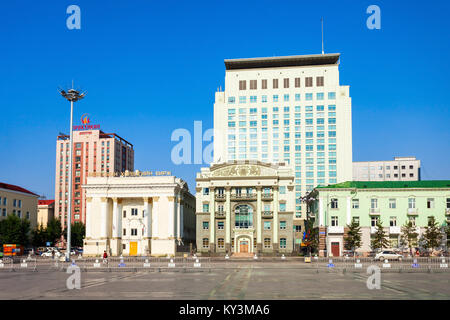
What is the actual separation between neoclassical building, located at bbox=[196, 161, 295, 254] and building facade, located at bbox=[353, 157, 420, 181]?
328 feet

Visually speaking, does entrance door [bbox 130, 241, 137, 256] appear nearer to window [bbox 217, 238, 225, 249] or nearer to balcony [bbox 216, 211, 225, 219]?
window [bbox 217, 238, 225, 249]

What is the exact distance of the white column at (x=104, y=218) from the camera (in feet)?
329

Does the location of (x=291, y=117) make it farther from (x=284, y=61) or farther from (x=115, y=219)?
(x=115, y=219)

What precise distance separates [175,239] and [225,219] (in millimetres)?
11234

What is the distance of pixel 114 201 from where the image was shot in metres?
102

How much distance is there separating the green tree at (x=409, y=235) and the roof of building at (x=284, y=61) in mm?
66241

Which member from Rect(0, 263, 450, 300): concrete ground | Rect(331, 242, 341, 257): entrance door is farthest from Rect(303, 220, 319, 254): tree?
Rect(0, 263, 450, 300): concrete ground

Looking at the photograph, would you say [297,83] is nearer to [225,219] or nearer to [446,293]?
[225,219]

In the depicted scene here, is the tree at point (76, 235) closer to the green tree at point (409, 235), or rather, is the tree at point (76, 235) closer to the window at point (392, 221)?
the window at point (392, 221)

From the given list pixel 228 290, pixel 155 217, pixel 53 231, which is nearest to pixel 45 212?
pixel 53 231

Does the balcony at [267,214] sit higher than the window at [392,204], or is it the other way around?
the window at [392,204]

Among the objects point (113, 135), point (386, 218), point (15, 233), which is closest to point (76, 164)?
point (113, 135)

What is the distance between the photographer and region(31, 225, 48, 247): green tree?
12006 centimetres

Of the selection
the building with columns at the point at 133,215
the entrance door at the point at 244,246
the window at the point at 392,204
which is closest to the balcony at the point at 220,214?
the entrance door at the point at 244,246
